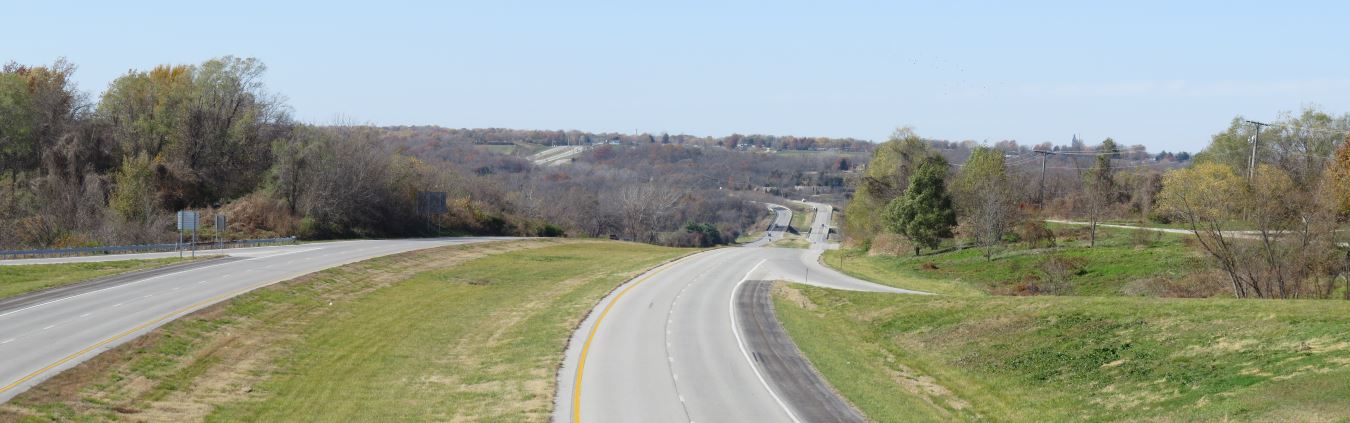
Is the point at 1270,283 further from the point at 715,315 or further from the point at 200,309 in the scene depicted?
the point at 200,309

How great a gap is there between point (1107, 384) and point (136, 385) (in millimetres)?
22368

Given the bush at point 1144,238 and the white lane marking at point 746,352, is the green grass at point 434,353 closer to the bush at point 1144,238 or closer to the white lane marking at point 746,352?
the white lane marking at point 746,352

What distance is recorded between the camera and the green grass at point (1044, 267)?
48.4 metres

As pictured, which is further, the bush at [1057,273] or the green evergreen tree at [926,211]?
the green evergreen tree at [926,211]

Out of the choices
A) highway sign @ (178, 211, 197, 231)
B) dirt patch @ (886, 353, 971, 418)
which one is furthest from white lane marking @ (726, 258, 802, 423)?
highway sign @ (178, 211, 197, 231)

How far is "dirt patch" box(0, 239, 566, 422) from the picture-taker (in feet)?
71.8

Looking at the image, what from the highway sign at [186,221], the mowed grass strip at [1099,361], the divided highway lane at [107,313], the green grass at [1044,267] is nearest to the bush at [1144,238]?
the green grass at [1044,267]

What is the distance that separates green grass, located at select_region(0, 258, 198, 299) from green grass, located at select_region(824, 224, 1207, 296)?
36.6 metres

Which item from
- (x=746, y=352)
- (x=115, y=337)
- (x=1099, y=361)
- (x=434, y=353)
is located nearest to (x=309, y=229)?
(x=115, y=337)

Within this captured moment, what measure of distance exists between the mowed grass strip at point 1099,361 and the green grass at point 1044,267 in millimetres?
16443

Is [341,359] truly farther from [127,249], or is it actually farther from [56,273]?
[127,249]

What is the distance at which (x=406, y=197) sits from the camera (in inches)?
3807

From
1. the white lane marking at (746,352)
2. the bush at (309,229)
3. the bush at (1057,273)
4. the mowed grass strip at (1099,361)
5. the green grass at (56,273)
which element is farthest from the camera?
the bush at (309,229)

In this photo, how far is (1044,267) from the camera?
53469mm
